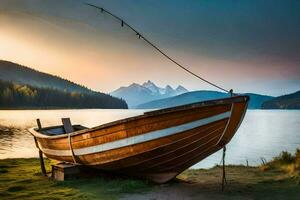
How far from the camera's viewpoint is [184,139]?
25.9 ft

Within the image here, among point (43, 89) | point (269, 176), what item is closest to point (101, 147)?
point (269, 176)

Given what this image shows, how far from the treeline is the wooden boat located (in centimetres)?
13231

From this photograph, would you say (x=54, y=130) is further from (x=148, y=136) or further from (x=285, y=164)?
(x=285, y=164)

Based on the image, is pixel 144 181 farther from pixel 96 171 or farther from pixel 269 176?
pixel 269 176

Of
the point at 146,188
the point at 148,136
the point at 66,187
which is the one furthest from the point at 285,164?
the point at 66,187

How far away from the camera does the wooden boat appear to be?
24.8ft

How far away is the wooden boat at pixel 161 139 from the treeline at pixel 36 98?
13231 cm

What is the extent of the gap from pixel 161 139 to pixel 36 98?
148 meters

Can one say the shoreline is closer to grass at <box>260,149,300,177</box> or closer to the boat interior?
grass at <box>260,149,300,177</box>

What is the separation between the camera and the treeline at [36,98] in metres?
137

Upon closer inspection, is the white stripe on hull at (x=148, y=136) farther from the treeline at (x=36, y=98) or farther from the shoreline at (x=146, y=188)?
the treeline at (x=36, y=98)

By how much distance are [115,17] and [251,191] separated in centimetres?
625

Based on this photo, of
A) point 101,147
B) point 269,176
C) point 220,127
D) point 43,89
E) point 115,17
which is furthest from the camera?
point 43,89

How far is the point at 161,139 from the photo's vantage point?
26.2 ft
